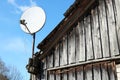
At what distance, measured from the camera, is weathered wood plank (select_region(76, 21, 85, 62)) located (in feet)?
21.4

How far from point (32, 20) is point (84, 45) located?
196 cm

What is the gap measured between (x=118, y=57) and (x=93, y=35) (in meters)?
0.97

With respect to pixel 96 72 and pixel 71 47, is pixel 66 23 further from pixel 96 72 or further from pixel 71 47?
pixel 96 72

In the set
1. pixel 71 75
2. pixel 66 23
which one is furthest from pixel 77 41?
pixel 71 75

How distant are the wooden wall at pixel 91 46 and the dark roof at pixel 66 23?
14cm

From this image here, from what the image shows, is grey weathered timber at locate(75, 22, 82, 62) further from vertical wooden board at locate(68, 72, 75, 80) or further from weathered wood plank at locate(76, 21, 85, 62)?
vertical wooden board at locate(68, 72, 75, 80)

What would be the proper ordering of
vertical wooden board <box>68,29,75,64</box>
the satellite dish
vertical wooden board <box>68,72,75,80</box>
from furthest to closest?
the satellite dish → vertical wooden board <box>68,29,75,64</box> → vertical wooden board <box>68,72,75,80</box>

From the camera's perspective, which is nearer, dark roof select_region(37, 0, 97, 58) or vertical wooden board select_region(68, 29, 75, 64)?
vertical wooden board select_region(68, 29, 75, 64)

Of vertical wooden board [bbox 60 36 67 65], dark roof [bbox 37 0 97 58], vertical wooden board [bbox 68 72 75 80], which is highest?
dark roof [bbox 37 0 97 58]

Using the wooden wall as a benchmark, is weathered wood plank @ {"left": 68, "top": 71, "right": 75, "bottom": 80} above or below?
below

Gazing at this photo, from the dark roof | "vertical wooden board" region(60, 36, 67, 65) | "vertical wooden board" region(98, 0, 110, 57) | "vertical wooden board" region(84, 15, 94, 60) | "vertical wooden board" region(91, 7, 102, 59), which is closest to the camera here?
"vertical wooden board" region(98, 0, 110, 57)

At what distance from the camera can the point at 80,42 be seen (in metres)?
6.71

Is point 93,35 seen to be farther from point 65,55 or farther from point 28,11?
point 28,11

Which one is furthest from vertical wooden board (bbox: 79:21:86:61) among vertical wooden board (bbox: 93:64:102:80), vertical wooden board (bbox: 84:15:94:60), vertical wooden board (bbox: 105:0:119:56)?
vertical wooden board (bbox: 105:0:119:56)
